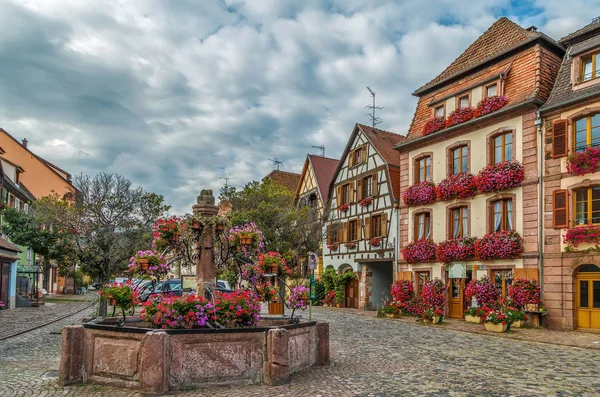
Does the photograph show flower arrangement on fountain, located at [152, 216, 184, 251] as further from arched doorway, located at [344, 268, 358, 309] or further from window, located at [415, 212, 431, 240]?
arched doorway, located at [344, 268, 358, 309]

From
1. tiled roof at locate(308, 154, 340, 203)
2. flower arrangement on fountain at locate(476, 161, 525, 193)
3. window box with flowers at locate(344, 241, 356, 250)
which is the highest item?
tiled roof at locate(308, 154, 340, 203)

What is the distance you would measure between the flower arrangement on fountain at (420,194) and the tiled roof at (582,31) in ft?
25.8

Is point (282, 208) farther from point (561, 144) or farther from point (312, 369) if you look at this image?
point (312, 369)

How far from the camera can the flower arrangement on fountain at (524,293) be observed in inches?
761

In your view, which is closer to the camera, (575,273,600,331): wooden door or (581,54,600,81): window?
(575,273,600,331): wooden door

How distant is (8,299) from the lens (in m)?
29.6

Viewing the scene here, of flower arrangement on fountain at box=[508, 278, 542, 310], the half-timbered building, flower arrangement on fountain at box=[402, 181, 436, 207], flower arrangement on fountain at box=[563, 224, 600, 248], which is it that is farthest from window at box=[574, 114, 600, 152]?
the half-timbered building

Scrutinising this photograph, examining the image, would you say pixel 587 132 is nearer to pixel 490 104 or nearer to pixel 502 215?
pixel 490 104

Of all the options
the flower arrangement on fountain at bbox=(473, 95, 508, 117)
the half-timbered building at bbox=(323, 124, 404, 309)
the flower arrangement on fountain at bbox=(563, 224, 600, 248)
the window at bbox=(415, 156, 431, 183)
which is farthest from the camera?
the half-timbered building at bbox=(323, 124, 404, 309)

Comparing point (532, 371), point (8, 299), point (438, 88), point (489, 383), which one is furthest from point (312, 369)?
point (8, 299)

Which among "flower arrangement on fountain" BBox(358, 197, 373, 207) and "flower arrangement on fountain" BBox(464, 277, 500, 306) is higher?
"flower arrangement on fountain" BBox(358, 197, 373, 207)

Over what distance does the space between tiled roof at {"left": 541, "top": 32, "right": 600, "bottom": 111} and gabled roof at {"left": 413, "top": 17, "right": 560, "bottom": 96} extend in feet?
5.16

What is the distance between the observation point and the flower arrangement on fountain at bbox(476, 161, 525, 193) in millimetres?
20641

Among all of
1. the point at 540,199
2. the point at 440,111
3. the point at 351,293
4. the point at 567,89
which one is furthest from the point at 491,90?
the point at 351,293
